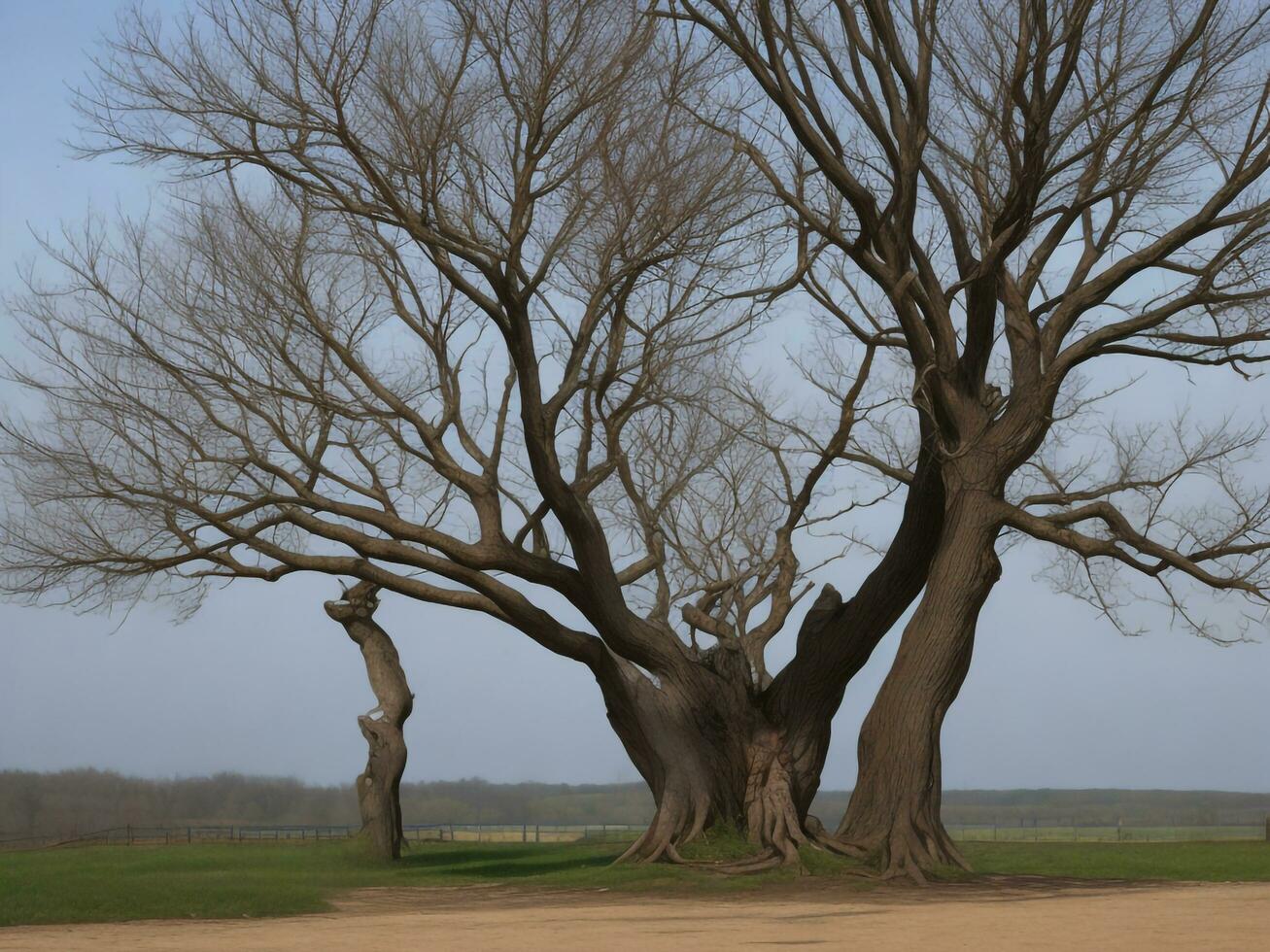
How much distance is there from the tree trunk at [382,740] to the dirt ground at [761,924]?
686cm

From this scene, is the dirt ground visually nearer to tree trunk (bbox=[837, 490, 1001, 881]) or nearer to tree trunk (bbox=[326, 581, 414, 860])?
tree trunk (bbox=[837, 490, 1001, 881])

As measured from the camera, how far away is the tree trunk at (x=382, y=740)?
20.9m

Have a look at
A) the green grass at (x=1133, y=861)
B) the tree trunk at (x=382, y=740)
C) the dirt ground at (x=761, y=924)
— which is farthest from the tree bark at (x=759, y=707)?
the tree trunk at (x=382, y=740)

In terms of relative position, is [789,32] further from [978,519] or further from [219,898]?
[219,898]

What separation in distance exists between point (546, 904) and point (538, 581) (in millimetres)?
5018

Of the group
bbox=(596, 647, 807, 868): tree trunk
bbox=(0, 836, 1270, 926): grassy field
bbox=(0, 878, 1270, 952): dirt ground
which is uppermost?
Answer: bbox=(596, 647, 807, 868): tree trunk

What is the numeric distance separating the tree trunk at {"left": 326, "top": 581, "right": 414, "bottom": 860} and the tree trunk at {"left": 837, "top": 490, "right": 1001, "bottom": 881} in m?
7.64

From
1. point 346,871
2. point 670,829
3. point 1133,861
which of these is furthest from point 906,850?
point 346,871

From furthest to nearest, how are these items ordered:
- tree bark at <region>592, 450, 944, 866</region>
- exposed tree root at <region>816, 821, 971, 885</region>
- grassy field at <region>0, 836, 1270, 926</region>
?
tree bark at <region>592, 450, 944, 866</region>
exposed tree root at <region>816, 821, 971, 885</region>
grassy field at <region>0, 836, 1270, 926</region>

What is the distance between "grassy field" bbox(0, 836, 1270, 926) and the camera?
39.1 ft

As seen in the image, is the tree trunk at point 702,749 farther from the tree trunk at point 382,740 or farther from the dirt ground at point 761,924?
the tree trunk at point 382,740

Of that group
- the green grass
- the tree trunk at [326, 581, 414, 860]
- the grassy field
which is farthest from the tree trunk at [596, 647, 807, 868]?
→ the tree trunk at [326, 581, 414, 860]

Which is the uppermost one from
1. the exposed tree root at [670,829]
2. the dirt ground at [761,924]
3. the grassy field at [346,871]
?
the exposed tree root at [670,829]

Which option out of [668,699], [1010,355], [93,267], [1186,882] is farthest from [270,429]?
[1186,882]
